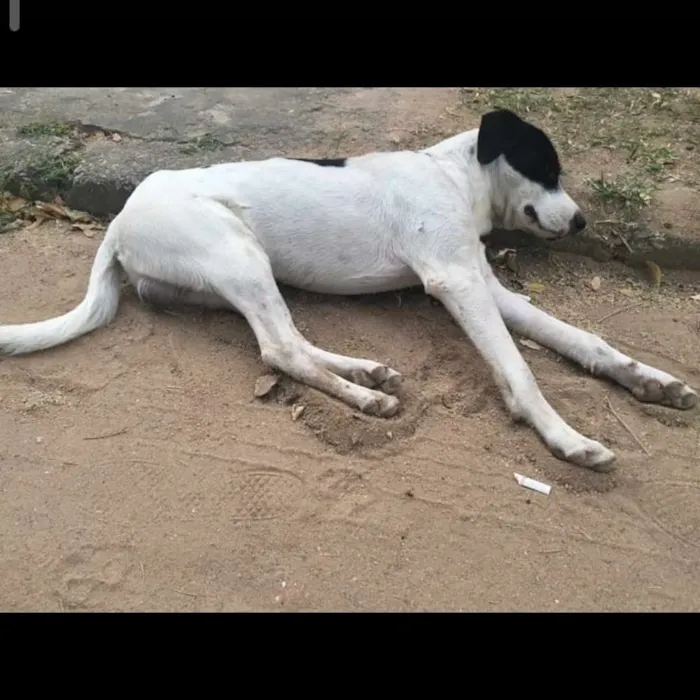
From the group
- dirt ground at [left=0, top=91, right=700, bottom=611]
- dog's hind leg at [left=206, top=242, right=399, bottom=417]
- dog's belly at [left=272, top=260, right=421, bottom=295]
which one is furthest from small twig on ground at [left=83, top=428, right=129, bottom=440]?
dog's belly at [left=272, top=260, right=421, bottom=295]

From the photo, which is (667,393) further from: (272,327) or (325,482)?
(272,327)

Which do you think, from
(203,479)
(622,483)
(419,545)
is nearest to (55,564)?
(203,479)

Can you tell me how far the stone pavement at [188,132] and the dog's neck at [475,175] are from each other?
18.3 inches

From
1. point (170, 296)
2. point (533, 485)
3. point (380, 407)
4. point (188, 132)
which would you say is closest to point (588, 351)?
point (533, 485)

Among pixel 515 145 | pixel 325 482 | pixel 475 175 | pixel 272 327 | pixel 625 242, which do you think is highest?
pixel 515 145

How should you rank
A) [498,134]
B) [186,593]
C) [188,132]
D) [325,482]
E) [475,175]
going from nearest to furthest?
[186,593]
[325,482]
[498,134]
[475,175]
[188,132]

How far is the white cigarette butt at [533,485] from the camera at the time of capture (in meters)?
3.36

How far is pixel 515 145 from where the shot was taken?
4496mm

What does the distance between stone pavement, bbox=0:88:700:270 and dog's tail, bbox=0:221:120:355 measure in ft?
3.64

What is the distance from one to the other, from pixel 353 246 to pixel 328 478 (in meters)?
1.46

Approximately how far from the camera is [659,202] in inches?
205

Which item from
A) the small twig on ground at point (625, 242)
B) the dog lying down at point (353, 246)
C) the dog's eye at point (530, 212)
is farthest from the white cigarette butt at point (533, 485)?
the small twig on ground at point (625, 242)

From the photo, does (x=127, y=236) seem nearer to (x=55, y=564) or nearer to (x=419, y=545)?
(x=55, y=564)

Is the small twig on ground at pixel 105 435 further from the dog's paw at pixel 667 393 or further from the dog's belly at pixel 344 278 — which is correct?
the dog's paw at pixel 667 393
